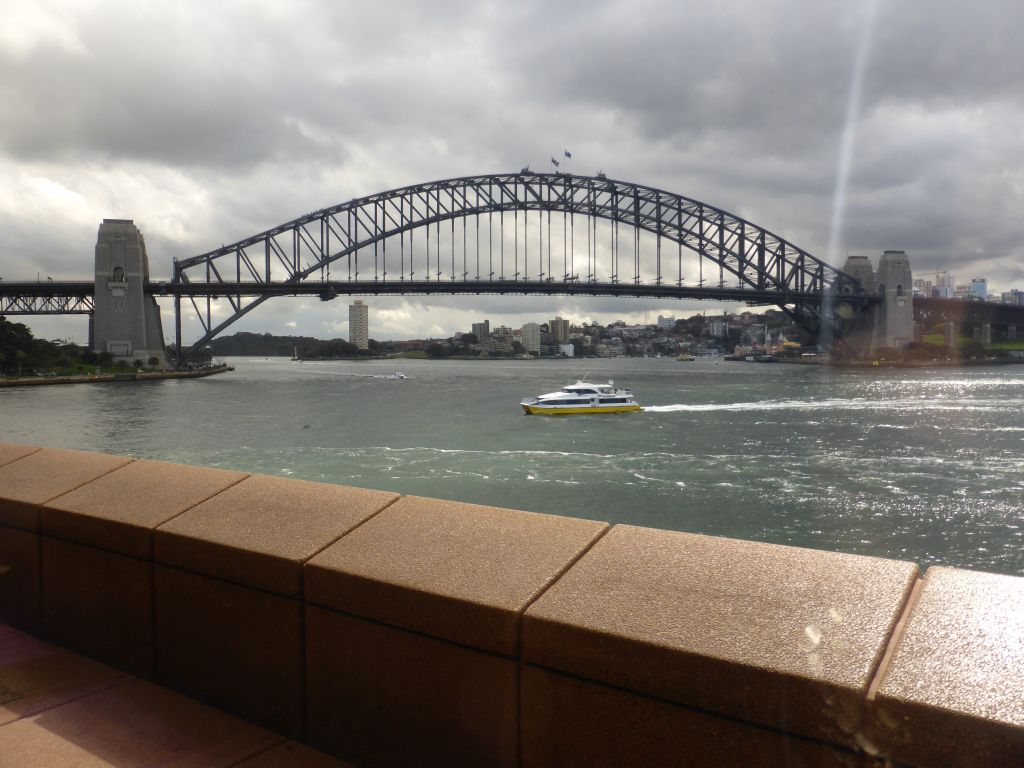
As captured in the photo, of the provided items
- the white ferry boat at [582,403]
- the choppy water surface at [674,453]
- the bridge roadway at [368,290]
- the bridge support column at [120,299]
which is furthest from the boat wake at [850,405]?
the bridge support column at [120,299]

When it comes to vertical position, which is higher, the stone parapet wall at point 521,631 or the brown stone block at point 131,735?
the stone parapet wall at point 521,631

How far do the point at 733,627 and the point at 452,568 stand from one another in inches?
30.4

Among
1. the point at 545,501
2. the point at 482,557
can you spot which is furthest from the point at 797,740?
the point at 545,501

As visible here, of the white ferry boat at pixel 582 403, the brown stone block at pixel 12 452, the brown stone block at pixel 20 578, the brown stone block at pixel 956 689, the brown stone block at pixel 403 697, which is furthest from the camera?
the white ferry boat at pixel 582 403

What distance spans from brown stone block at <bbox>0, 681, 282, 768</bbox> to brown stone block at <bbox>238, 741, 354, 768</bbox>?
41 millimetres

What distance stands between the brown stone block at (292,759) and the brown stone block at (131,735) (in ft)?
0.13

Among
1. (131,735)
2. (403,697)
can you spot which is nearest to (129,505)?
(131,735)

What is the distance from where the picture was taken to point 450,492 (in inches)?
656

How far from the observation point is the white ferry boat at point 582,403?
3603 centimetres

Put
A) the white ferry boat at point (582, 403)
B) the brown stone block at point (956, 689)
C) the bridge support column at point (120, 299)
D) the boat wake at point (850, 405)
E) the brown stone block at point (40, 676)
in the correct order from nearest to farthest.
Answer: the brown stone block at point (956, 689), the brown stone block at point (40, 676), the white ferry boat at point (582, 403), the boat wake at point (850, 405), the bridge support column at point (120, 299)

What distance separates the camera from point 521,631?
1924 millimetres

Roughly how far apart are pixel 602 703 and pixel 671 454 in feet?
70.2

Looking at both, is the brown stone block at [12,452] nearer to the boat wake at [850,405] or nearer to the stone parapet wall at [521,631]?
the stone parapet wall at [521,631]

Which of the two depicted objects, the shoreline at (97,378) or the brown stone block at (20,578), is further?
the shoreline at (97,378)
